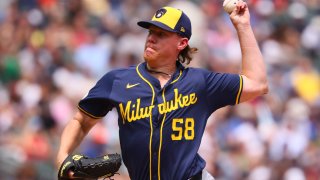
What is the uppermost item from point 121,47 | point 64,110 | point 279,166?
point 121,47

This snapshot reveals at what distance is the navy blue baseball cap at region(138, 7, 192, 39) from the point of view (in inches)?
189

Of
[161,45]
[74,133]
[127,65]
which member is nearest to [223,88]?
[161,45]

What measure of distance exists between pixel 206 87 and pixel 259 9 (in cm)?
773

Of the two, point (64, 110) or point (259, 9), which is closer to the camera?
point (64, 110)

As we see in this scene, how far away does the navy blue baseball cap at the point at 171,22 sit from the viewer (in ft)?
15.7

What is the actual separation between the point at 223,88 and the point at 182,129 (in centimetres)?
36

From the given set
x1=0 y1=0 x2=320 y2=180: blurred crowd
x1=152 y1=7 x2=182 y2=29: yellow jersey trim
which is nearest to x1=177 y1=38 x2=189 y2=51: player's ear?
x1=152 y1=7 x2=182 y2=29: yellow jersey trim

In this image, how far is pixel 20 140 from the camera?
972 centimetres

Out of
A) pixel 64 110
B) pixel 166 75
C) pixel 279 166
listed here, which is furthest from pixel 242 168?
pixel 166 75

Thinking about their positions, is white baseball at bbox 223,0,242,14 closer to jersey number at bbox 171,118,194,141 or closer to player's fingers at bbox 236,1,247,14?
player's fingers at bbox 236,1,247,14

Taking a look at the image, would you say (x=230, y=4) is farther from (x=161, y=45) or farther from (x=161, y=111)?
(x=161, y=111)

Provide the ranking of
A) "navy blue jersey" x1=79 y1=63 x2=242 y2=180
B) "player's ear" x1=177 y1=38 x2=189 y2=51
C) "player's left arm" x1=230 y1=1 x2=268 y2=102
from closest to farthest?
"navy blue jersey" x1=79 y1=63 x2=242 y2=180 → "player's left arm" x1=230 y1=1 x2=268 y2=102 → "player's ear" x1=177 y1=38 x2=189 y2=51

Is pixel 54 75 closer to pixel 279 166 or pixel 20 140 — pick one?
pixel 20 140

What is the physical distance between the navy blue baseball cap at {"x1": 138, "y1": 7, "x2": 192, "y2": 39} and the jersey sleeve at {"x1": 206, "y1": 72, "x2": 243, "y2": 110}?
1.10ft
